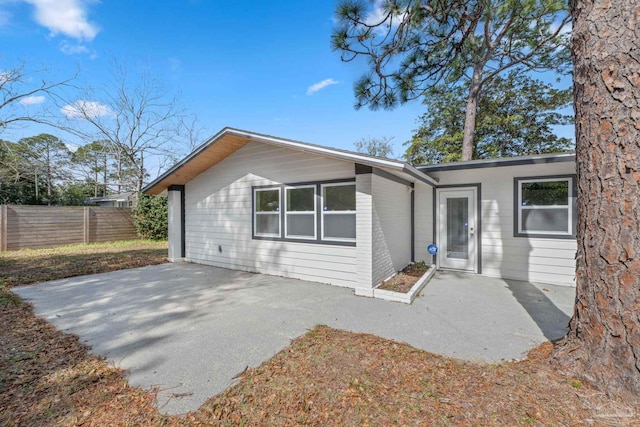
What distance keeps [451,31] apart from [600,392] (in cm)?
652

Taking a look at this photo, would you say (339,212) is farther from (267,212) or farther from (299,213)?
(267,212)

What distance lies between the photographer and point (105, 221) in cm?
1253

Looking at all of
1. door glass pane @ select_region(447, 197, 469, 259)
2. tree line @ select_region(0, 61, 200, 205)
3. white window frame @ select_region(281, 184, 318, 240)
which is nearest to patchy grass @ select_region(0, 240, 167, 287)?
tree line @ select_region(0, 61, 200, 205)

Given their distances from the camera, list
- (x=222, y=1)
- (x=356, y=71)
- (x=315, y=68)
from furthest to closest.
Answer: (x=315, y=68) < (x=222, y=1) < (x=356, y=71)

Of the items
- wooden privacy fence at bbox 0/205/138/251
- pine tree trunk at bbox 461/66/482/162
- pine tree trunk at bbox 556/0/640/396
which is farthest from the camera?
wooden privacy fence at bbox 0/205/138/251

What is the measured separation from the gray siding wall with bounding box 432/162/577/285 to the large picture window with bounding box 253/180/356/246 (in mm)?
2609

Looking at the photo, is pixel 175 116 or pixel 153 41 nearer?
pixel 153 41

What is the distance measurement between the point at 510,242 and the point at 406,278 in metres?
2.49

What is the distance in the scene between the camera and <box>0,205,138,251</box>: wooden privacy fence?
9.96m

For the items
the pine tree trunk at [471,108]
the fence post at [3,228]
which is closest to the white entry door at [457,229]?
the pine tree trunk at [471,108]

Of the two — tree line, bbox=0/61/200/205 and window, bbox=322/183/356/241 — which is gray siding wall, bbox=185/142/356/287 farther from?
tree line, bbox=0/61/200/205

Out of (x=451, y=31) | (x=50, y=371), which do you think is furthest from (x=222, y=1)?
(x=50, y=371)

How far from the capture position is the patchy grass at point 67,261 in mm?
6609

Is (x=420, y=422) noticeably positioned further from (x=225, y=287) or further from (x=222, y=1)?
(x=222, y=1)
